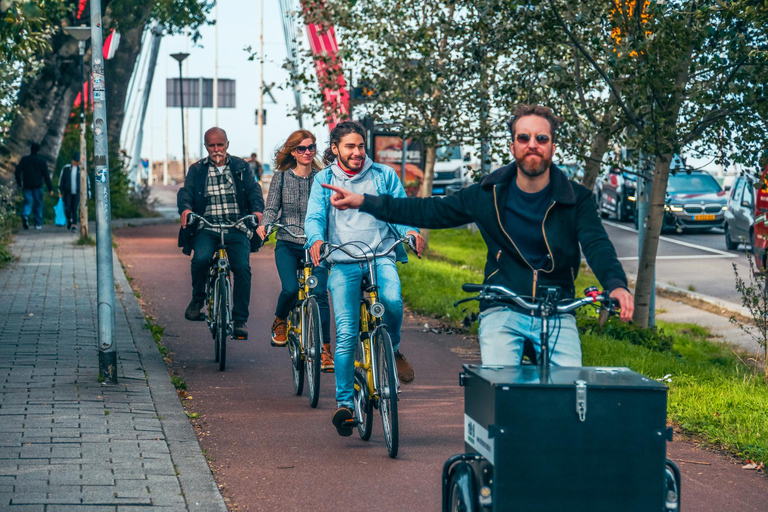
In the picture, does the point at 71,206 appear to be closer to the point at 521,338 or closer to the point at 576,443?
the point at 521,338

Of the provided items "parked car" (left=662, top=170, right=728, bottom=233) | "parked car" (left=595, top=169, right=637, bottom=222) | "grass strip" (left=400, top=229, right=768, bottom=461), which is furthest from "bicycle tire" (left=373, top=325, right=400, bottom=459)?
"parked car" (left=595, top=169, right=637, bottom=222)

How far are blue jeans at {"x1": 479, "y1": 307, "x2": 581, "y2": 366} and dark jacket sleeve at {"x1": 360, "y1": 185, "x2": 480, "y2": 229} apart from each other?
490mm

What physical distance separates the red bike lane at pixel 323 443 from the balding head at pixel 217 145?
1644 mm

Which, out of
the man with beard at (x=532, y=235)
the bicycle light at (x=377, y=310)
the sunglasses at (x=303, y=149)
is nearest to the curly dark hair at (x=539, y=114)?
the man with beard at (x=532, y=235)

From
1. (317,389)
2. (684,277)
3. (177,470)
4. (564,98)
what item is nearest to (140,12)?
(684,277)

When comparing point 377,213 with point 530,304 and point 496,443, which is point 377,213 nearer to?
point 530,304

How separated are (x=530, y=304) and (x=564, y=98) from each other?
23.7 ft

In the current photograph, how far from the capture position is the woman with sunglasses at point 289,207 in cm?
809

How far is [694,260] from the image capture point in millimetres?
23203

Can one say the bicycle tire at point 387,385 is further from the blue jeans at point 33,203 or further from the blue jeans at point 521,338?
the blue jeans at point 33,203

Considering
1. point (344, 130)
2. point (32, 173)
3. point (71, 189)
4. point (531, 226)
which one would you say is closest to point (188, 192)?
point (344, 130)

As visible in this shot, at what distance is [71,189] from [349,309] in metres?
19.2

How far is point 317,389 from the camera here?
713 cm

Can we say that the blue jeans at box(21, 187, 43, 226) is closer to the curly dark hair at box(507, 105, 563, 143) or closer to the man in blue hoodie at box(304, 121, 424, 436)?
the man in blue hoodie at box(304, 121, 424, 436)
